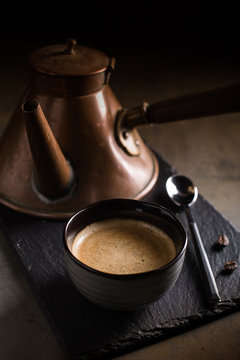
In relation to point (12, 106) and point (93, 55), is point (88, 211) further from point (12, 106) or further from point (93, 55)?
point (12, 106)

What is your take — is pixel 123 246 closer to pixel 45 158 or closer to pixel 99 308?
pixel 99 308

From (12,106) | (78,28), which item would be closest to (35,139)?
(12,106)

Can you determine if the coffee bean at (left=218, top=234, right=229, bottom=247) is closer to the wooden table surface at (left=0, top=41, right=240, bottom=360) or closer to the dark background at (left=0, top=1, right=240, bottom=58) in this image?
the wooden table surface at (left=0, top=41, right=240, bottom=360)

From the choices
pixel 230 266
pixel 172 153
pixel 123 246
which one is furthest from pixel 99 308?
pixel 172 153

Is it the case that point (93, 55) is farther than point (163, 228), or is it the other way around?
point (93, 55)

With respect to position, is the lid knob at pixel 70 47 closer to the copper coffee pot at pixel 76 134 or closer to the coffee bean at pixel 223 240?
the copper coffee pot at pixel 76 134
